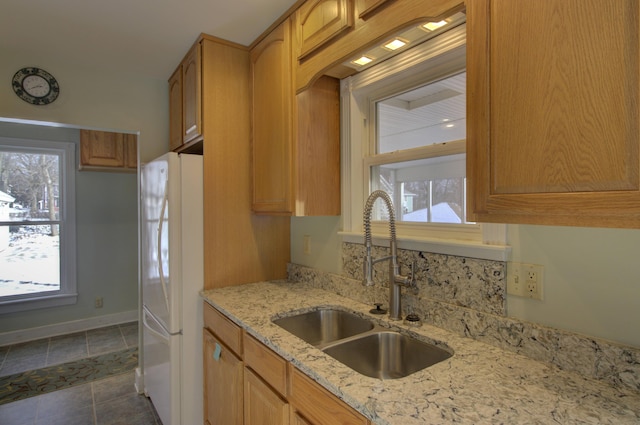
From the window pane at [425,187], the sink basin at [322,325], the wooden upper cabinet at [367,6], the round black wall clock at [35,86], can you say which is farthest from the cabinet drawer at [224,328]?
the round black wall clock at [35,86]

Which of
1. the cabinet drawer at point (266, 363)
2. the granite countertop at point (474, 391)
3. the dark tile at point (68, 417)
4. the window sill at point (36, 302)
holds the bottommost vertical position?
the dark tile at point (68, 417)

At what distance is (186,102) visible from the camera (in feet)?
7.46

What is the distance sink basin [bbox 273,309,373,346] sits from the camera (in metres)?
1.64

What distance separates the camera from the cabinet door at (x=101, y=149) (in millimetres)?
3529

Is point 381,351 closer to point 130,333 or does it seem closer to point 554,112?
point 554,112

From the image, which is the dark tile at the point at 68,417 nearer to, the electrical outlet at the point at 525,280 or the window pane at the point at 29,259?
the window pane at the point at 29,259

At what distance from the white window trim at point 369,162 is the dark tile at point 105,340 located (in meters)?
2.90

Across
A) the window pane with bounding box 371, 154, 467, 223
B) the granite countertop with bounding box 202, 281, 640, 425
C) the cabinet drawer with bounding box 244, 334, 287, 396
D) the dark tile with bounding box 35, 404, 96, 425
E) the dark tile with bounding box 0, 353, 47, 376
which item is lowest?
the dark tile with bounding box 35, 404, 96, 425

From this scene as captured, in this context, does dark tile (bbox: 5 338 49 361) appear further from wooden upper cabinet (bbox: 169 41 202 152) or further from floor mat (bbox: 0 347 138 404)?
wooden upper cabinet (bbox: 169 41 202 152)

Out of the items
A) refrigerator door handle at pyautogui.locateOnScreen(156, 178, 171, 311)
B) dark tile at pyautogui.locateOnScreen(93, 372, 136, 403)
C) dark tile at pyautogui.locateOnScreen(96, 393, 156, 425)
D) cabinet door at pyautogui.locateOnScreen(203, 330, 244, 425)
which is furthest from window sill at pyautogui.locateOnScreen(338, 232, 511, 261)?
dark tile at pyautogui.locateOnScreen(93, 372, 136, 403)

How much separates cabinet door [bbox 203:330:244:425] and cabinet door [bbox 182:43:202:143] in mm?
1212

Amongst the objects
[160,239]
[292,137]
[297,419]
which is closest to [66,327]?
[160,239]

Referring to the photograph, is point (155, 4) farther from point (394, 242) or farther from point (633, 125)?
point (633, 125)

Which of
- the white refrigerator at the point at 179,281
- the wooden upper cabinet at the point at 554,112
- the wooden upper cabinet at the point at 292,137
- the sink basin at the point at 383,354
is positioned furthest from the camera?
the white refrigerator at the point at 179,281
